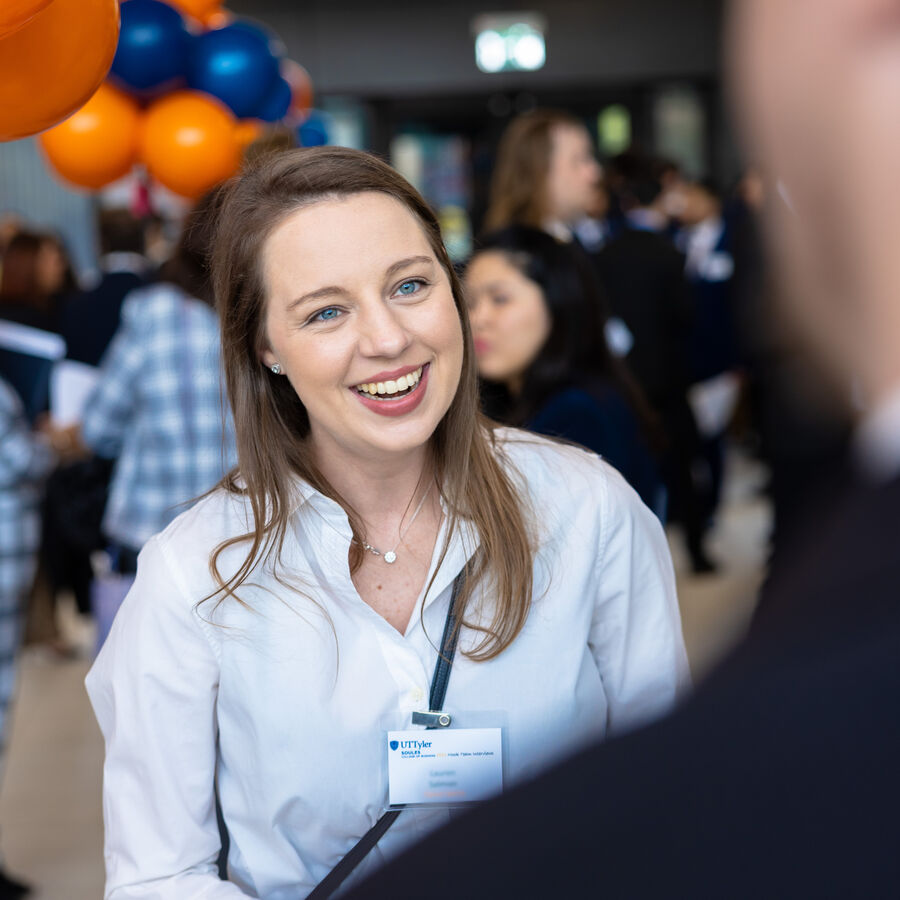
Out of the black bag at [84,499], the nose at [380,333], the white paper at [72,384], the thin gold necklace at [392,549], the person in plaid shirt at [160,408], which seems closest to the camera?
the nose at [380,333]

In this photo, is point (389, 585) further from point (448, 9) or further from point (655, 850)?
point (448, 9)

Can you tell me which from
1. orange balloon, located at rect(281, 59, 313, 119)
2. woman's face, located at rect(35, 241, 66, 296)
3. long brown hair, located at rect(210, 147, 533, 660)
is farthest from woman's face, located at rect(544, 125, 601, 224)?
A: long brown hair, located at rect(210, 147, 533, 660)

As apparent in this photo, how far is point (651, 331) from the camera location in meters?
4.71

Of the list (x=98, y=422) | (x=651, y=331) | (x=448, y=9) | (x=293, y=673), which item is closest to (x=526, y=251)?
(x=98, y=422)

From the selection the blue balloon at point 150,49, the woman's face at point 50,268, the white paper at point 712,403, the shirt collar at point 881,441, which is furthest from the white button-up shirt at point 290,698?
the white paper at point 712,403

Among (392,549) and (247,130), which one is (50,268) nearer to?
(247,130)

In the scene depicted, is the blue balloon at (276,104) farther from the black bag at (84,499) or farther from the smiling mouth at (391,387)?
the smiling mouth at (391,387)

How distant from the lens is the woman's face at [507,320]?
2.61m

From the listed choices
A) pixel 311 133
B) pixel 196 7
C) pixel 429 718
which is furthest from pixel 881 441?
pixel 311 133

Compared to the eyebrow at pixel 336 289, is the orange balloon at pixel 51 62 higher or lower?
higher

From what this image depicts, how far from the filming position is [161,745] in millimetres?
1380

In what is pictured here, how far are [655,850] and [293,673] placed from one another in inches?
41.9

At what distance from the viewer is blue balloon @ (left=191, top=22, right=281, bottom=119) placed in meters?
3.55

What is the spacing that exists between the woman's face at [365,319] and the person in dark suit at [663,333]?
305 centimetres
